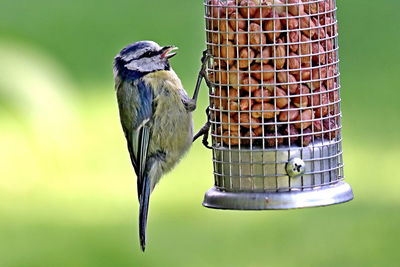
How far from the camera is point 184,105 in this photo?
735 cm

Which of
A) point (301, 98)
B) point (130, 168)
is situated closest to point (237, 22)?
point (301, 98)

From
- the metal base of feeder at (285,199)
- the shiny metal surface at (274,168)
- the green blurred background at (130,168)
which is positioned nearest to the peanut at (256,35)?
the shiny metal surface at (274,168)

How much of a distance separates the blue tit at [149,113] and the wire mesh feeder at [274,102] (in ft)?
2.48

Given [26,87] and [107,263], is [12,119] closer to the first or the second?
[26,87]

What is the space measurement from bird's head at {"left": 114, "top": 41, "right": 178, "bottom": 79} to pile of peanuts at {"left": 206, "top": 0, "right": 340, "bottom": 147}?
0.61 meters

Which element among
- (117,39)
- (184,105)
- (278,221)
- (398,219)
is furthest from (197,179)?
(184,105)

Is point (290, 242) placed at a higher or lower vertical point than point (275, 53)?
lower

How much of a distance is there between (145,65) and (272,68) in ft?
3.48

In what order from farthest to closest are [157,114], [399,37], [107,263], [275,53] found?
[399,37]
[107,263]
[157,114]
[275,53]

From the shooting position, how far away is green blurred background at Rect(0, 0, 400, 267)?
1078cm

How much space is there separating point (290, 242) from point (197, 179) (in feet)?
4.39

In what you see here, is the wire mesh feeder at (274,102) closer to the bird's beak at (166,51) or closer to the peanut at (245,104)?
the peanut at (245,104)

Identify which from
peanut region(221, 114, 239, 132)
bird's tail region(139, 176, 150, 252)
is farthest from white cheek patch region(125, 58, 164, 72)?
peanut region(221, 114, 239, 132)

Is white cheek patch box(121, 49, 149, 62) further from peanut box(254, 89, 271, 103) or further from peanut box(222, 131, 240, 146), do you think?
peanut box(254, 89, 271, 103)
